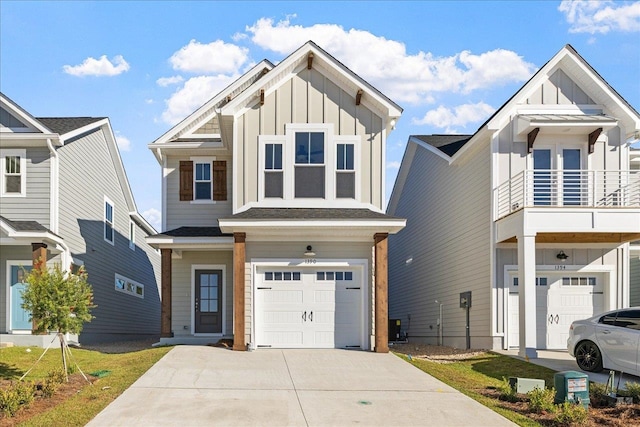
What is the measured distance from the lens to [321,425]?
35.0ft

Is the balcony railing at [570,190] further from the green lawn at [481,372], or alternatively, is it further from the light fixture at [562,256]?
the green lawn at [481,372]

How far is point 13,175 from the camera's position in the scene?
21.3m

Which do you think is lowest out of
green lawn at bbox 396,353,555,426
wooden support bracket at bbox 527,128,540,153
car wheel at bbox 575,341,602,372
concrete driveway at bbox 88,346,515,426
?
green lawn at bbox 396,353,555,426

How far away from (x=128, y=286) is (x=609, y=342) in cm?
2105

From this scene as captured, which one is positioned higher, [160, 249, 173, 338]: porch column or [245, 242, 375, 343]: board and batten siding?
[245, 242, 375, 343]: board and batten siding

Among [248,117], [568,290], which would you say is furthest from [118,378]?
[568,290]

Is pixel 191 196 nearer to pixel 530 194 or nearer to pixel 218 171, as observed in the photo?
pixel 218 171

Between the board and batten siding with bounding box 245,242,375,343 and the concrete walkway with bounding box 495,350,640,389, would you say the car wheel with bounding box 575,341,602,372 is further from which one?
the board and batten siding with bounding box 245,242,375,343

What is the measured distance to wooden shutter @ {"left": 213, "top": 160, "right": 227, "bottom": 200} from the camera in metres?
23.1

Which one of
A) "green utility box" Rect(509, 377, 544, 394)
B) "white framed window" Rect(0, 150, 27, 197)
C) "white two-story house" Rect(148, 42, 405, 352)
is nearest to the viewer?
"green utility box" Rect(509, 377, 544, 394)

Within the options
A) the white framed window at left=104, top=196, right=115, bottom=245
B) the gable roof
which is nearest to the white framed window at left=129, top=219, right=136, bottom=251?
the white framed window at left=104, top=196, right=115, bottom=245

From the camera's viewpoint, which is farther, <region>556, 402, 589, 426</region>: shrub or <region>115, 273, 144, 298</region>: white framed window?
<region>115, 273, 144, 298</region>: white framed window

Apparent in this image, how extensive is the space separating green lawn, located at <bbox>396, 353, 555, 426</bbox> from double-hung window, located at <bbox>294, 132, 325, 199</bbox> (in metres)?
5.17

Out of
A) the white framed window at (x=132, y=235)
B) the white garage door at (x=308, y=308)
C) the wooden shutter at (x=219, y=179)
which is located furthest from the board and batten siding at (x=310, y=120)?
the white framed window at (x=132, y=235)
